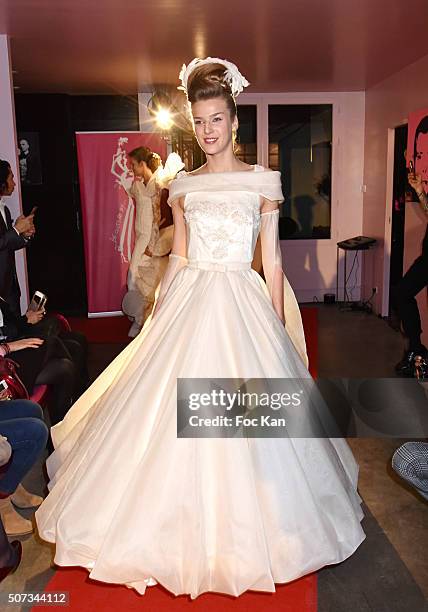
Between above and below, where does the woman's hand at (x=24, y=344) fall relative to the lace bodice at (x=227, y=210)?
below

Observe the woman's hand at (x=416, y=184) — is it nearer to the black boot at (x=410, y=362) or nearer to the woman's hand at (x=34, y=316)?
the black boot at (x=410, y=362)

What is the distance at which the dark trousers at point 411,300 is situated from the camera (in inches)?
205

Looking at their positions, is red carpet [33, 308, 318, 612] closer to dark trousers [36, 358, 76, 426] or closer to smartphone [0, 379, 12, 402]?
Result: smartphone [0, 379, 12, 402]

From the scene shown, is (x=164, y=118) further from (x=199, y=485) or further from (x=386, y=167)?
(x=199, y=485)

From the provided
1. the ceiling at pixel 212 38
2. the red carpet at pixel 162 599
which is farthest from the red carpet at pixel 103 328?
the red carpet at pixel 162 599

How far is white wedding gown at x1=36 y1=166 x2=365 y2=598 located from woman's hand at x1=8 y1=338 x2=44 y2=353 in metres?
0.67

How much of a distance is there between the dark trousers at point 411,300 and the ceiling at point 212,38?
6.23 ft

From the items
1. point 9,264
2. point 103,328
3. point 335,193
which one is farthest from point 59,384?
point 335,193

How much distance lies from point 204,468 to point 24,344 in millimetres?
1353

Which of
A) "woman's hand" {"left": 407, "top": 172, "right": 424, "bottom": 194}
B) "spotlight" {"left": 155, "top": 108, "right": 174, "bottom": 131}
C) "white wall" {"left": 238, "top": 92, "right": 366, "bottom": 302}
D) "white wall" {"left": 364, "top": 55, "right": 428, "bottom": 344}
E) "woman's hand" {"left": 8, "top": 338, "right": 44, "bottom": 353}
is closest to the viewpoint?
"woman's hand" {"left": 8, "top": 338, "right": 44, "bottom": 353}

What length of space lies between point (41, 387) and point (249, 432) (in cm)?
143

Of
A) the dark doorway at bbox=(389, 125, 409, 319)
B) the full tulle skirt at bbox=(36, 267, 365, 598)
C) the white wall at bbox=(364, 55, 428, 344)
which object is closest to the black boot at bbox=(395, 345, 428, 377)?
the white wall at bbox=(364, 55, 428, 344)

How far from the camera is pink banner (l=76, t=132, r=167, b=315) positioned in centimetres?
738

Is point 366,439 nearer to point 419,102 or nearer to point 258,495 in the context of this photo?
point 258,495
